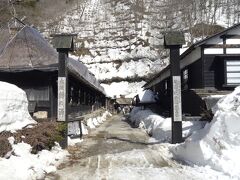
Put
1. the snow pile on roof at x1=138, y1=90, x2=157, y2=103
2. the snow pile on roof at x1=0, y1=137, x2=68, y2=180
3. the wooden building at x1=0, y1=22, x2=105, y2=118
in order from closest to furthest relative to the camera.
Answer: the snow pile on roof at x1=0, y1=137, x2=68, y2=180 → the wooden building at x1=0, y1=22, x2=105, y2=118 → the snow pile on roof at x1=138, y1=90, x2=157, y2=103

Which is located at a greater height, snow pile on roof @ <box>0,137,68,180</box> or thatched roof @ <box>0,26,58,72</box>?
thatched roof @ <box>0,26,58,72</box>

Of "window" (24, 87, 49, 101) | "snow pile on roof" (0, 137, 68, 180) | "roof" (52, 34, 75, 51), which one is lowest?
"snow pile on roof" (0, 137, 68, 180)

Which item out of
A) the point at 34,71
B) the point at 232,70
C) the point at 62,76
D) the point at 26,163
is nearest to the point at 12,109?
the point at 26,163

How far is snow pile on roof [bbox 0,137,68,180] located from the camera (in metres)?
7.32

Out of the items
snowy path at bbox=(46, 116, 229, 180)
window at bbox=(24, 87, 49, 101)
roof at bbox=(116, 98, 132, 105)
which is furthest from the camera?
roof at bbox=(116, 98, 132, 105)

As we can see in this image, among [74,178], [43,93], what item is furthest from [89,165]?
[43,93]

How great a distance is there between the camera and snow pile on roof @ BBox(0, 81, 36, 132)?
9.42 metres

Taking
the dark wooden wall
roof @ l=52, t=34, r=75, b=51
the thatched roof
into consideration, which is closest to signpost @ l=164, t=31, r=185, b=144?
roof @ l=52, t=34, r=75, b=51

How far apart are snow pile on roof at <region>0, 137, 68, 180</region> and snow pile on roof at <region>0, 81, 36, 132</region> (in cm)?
89

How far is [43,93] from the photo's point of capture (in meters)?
15.9

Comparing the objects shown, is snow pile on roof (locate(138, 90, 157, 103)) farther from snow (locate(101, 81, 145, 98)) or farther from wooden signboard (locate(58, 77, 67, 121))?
snow (locate(101, 81, 145, 98))

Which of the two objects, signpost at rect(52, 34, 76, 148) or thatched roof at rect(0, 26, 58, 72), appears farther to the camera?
thatched roof at rect(0, 26, 58, 72)

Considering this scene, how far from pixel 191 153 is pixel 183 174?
1.21 m

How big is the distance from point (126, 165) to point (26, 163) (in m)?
2.58
